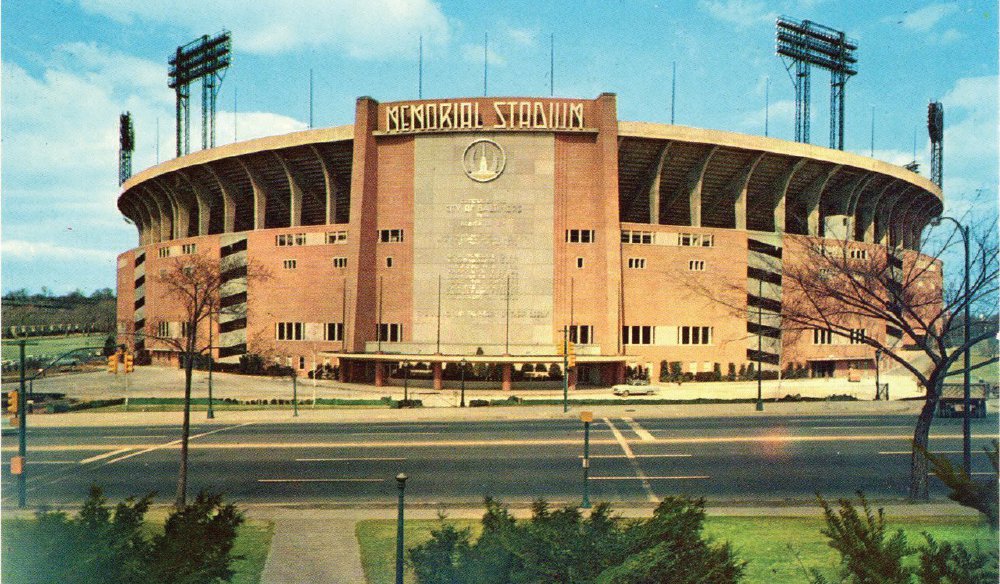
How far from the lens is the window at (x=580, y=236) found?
54.5 m

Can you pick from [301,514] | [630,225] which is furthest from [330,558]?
[630,225]

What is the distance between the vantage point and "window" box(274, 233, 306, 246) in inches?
2388

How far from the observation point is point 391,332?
56344mm

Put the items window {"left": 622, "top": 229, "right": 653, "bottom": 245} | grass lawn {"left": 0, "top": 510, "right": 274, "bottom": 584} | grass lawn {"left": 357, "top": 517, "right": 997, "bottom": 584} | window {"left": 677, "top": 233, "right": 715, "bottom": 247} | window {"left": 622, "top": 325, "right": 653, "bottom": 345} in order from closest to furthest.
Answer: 1. grass lawn {"left": 0, "top": 510, "right": 274, "bottom": 584}
2. grass lawn {"left": 357, "top": 517, "right": 997, "bottom": 584}
3. window {"left": 622, "top": 325, "right": 653, "bottom": 345}
4. window {"left": 622, "top": 229, "right": 653, "bottom": 245}
5. window {"left": 677, "top": 233, "right": 715, "bottom": 247}

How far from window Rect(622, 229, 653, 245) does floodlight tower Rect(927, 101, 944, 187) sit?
172 feet

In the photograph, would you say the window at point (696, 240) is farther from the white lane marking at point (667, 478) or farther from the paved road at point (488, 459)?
the white lane marking at point (667, 478)

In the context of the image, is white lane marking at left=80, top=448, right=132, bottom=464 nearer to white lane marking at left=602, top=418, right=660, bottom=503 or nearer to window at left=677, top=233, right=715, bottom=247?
white lane marking at left=602, top=418, right=660, bottom=503

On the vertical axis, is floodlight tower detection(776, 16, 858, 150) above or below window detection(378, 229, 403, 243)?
above

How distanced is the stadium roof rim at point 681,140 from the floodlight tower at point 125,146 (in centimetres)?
3001

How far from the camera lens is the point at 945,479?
7480mm

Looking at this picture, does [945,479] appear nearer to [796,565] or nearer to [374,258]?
[796,565]

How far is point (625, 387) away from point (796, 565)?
1424 inches

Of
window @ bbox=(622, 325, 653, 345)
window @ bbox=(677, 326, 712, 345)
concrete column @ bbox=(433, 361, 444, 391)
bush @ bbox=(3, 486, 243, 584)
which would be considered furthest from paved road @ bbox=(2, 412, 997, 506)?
window @ bbox=(677, 326, 712, 345)

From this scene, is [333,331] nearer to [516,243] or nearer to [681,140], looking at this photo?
[516,243]
